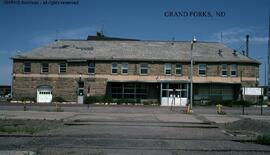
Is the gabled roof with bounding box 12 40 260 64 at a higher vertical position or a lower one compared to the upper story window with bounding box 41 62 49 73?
higher

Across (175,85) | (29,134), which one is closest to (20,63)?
(175,85)

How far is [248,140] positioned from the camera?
14328mm

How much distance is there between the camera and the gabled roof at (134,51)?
49.6 meters

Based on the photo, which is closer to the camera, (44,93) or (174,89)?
(174,89)

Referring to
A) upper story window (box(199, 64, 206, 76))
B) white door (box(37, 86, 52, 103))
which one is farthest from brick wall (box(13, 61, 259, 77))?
white door (box(37, 86, 52, 103))

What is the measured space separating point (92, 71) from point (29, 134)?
112ft

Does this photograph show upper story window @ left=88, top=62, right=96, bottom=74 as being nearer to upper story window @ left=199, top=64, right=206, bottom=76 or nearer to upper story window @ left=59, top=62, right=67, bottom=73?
upper story window @ left=59, top=62, right=67, bottom=73

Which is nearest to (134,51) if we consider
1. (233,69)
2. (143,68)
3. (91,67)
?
(143,68)

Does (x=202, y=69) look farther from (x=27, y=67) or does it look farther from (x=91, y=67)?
(x=27, y=67)

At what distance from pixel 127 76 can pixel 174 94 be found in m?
6.48

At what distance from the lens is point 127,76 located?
49188 millimetres

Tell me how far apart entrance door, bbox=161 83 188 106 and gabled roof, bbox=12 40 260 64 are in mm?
3512

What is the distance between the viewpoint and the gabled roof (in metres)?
49.6

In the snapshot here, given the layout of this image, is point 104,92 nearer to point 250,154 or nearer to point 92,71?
point 92,71
